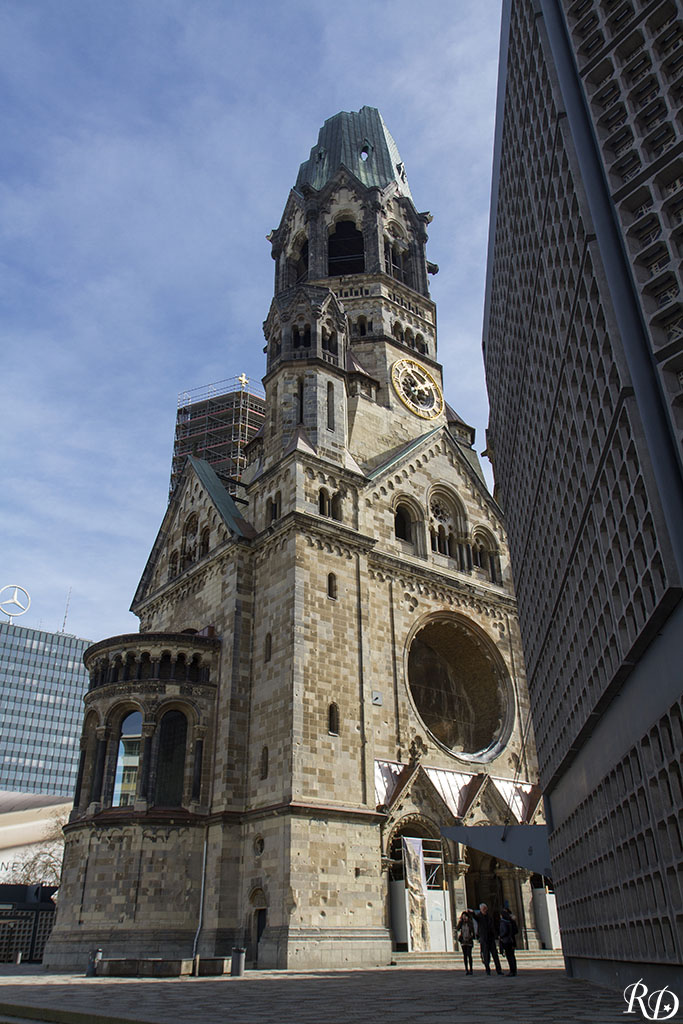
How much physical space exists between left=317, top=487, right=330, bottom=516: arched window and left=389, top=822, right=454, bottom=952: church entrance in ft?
40.6

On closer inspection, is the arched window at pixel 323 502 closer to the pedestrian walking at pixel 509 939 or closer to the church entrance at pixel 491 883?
the church entrance at pixel 491 883

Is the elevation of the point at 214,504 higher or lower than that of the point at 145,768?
higher

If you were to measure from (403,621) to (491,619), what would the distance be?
19.6ft

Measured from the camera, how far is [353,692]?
2823 centimetres

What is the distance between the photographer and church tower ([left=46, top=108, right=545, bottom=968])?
82.9 ft

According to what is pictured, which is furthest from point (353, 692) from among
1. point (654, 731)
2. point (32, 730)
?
point (32, 730)

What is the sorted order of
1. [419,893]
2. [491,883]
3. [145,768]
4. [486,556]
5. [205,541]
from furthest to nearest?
[486,556] → [205,541] → [491,883] → [145,768] → [419,893]

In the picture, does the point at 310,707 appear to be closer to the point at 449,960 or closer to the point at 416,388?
the point at 449,960

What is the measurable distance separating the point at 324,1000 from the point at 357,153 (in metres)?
52.6

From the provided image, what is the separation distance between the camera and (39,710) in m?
126

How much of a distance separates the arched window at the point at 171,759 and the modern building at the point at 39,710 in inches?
3999

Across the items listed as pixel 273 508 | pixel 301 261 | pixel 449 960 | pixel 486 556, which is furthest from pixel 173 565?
pixel 301 261

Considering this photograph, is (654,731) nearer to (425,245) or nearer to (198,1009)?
(198,1009)

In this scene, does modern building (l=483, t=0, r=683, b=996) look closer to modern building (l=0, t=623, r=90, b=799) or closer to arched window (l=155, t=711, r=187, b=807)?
arched window (l=155, t=711, r=187, b=807)
